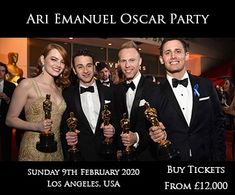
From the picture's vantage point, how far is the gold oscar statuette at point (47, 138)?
78.2 inches

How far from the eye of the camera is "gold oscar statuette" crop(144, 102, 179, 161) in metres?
1.90

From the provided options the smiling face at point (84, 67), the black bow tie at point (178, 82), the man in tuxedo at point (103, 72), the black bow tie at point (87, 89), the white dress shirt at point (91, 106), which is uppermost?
the man in tuxedo at point (103, 72)

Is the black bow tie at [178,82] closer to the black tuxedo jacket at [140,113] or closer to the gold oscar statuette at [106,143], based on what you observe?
the black tuxedo jacket at [140,113]

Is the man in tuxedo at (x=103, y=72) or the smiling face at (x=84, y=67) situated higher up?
the man in tuxedo at (x=103, y=72)

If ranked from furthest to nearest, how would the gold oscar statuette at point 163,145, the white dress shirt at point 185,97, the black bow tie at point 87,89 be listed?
the black bow tie at point 87,89 → the white dress shirt at point 185,97 → the gold oscar statuette at point 163,145

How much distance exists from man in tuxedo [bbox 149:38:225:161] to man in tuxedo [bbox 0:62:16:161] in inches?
79.3

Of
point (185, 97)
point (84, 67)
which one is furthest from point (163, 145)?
point (84, 67)

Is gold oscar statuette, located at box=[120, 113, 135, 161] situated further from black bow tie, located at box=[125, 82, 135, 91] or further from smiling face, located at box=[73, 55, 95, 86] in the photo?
smiling face, located at box=[73, 55, 95, 86]

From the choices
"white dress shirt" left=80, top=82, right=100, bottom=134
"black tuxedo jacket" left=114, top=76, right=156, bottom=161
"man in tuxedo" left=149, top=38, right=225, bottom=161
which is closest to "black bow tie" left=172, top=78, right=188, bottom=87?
"man in tuxedo" left=149, top=38, right=225, bottom=161

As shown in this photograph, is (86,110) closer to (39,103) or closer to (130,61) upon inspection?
(39,103)

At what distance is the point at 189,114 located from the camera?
2.01 meters

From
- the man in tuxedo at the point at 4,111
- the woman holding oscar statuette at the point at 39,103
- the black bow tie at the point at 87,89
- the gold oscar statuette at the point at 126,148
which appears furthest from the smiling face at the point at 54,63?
the man in tuxedo at the point at 4,111

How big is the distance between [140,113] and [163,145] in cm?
28

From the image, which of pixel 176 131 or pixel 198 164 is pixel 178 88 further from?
pixel 198 164
